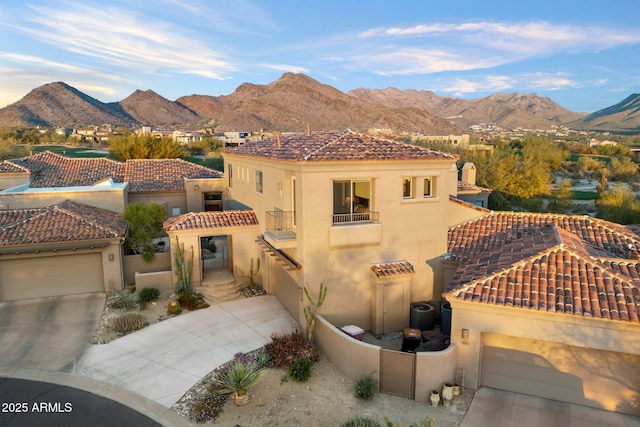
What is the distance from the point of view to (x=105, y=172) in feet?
107

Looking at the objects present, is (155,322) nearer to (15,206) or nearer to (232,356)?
(232,356)

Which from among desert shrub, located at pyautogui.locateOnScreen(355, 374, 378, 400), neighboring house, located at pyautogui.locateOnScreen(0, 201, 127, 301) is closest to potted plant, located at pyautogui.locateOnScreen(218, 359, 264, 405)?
desert shrub, located at pyautogui.locateOnScreen(355, 374, 378, 400)

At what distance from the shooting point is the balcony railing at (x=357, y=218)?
15680mm

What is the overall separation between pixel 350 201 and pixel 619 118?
7013 inches

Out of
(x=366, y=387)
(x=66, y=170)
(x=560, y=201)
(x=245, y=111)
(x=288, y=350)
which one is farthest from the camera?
(x=245, y=111)

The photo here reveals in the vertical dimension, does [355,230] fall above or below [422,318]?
above

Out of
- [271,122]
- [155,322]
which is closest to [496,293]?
[155,322]

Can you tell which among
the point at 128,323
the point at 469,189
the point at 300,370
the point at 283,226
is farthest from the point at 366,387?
the point at 469,189

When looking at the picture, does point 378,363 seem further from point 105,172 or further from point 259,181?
point 105,172

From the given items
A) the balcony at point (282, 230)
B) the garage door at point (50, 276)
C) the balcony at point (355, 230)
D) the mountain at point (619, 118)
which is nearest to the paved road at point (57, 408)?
the balcony at point (282, 230)

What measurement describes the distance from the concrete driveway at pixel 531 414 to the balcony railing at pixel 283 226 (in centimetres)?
801

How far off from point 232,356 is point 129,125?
386ft

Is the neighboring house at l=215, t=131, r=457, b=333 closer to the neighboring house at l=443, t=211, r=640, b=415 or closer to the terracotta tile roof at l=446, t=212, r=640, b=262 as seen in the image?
the terracotta tile roof at l=446, t=212, r=640, b=262

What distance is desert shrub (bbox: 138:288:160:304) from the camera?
18188mm
